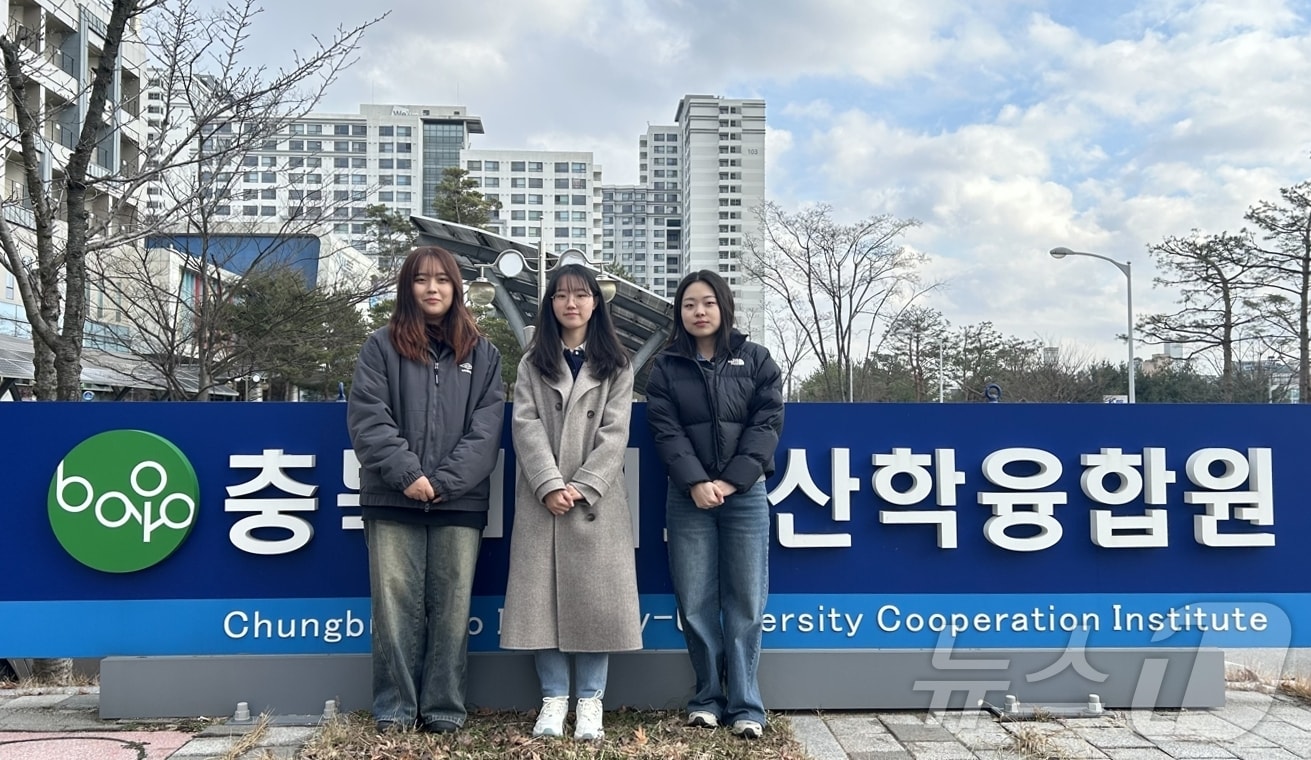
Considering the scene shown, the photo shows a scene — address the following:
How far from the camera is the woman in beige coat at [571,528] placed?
128 inches

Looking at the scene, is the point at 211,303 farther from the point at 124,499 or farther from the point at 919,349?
the point at 919,349

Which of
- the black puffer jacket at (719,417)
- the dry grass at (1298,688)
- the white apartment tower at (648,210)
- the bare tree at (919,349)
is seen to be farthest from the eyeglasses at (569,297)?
the white apartment tower at (648,210)

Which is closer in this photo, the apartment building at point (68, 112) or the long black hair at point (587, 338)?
the long black hair at point (587, 338)

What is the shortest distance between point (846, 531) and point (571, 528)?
1.20 m

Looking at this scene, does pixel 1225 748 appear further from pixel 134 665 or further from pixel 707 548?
pixel 134 665

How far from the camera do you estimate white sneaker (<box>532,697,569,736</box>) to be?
3.21m

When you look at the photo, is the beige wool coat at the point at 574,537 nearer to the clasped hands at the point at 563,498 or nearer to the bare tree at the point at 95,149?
the clasped hands at the point at 563,498

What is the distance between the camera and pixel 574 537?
327 cm

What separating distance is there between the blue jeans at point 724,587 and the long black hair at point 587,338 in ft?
1.74

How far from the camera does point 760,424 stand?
3.30 m

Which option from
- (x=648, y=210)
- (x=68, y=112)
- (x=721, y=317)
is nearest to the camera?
(x=721, y=317)

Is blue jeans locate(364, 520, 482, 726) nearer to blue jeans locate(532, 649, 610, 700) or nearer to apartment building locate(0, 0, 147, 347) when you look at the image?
blue jeans locate(532, 649, 610, 700)

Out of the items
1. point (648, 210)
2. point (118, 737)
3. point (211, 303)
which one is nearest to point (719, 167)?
point (648, 210)

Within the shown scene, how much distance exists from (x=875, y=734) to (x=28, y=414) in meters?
3.55
